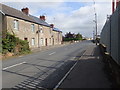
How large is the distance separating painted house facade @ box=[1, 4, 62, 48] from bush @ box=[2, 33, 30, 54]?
4.38m

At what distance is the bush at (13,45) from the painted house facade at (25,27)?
4.38 m

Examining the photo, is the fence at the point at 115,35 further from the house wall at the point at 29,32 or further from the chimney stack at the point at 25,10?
the chimney stack at the point at 25,10

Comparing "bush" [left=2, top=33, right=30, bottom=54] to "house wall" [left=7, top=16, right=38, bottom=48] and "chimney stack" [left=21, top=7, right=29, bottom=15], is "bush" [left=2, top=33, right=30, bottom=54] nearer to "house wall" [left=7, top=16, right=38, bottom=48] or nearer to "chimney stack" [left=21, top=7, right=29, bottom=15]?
"house wall" [left=7, top=16, right=38, bottom=48]

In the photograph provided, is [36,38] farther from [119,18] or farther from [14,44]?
[119,18]

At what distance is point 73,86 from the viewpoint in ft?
27.7

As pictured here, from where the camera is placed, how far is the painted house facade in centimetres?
3455

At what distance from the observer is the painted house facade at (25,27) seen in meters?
34.6

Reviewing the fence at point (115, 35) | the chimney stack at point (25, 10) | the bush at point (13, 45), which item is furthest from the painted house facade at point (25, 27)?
the fence at point (115, 35)

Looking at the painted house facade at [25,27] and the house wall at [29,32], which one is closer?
the painted house facade at [25,27]

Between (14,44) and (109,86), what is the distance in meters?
21.2

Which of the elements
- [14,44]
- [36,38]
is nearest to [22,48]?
[14,44]

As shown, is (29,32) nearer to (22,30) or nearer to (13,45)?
(22,30)

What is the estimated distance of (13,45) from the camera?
90.0ft

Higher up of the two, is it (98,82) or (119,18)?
(119,18)
